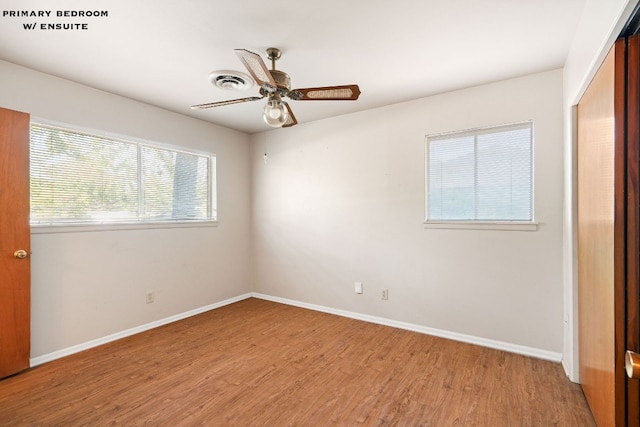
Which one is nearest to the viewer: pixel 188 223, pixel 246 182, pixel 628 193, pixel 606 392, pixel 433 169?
pixel 628 193

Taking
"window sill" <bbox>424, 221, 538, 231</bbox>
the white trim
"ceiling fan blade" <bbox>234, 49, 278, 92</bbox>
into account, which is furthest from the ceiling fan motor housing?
the white trim

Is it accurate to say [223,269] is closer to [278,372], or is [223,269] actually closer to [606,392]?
[278,372]

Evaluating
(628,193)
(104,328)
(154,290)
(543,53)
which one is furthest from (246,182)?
(628,193)

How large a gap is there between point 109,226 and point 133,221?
0.26m

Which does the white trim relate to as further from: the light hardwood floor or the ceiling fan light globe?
the ceiling fan light globe

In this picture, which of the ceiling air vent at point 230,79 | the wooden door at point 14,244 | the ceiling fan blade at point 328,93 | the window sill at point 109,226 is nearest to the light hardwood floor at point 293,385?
the wooden door at point 14,244

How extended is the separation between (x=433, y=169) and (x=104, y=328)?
3877mm

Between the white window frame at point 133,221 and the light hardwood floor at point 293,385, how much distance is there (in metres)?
1.20

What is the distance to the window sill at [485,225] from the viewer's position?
2734 mm

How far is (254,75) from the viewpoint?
1877 mm

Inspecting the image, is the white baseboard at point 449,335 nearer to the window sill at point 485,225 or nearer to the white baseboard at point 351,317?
the white baseboard at point 351,317

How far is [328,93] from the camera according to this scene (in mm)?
2068

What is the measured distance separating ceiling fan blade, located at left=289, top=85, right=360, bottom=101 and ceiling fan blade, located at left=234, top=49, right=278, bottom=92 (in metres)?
0.18

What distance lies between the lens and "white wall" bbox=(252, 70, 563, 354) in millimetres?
2682
